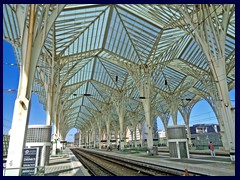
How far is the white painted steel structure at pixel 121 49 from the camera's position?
9.68 meters

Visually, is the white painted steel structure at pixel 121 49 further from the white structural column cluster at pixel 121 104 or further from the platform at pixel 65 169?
the platform at pixel 65 169

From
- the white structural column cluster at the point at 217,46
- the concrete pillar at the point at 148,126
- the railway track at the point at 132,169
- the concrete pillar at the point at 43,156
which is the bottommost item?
the railway track at the point at 132,169

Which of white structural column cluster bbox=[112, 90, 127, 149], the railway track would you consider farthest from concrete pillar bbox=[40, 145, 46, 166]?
white structural column cluster bbox=[112, 90, 127, 149]

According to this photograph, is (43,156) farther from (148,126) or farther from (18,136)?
(148,126)

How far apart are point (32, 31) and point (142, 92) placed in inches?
778

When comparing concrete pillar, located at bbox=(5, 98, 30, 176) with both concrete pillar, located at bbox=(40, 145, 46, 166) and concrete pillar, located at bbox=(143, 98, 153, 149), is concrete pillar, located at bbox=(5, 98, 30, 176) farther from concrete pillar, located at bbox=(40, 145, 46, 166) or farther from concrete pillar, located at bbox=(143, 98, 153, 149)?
concrete pillar, located at bbox=(143, 98, 153, 149)

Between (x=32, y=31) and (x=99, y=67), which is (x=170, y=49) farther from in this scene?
(x=32, y=31)

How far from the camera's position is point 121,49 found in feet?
96.1

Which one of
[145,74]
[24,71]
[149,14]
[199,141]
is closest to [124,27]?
[149,14]

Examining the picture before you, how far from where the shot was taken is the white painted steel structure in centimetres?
968

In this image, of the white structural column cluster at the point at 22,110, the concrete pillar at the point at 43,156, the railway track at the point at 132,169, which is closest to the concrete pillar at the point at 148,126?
the railway track at the point at 132,169

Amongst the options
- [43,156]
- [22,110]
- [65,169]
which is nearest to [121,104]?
[43,156]
